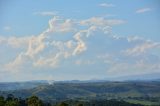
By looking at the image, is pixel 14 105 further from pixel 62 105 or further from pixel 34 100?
pixel 62 105

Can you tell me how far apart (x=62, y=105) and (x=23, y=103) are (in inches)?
1263

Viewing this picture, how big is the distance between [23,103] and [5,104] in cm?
1954

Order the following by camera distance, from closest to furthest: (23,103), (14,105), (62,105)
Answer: (62,105) → (14,105) → (23,103)

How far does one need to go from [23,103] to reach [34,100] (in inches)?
713

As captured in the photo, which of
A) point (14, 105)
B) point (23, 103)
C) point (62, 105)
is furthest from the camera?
point (23, 103)

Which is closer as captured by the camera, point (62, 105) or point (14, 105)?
point (62, 105)

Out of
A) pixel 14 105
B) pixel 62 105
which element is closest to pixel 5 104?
pixel 14 105

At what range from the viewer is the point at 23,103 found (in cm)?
13812

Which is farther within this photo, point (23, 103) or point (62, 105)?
point (23, 103)

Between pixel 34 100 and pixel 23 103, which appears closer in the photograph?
pixel 34 100

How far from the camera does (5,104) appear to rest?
119m

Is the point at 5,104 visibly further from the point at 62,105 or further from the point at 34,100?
the point at 62,105

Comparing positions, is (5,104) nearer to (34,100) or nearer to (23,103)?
(34,100)

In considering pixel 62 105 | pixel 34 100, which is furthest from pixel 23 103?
pixel 62 105
